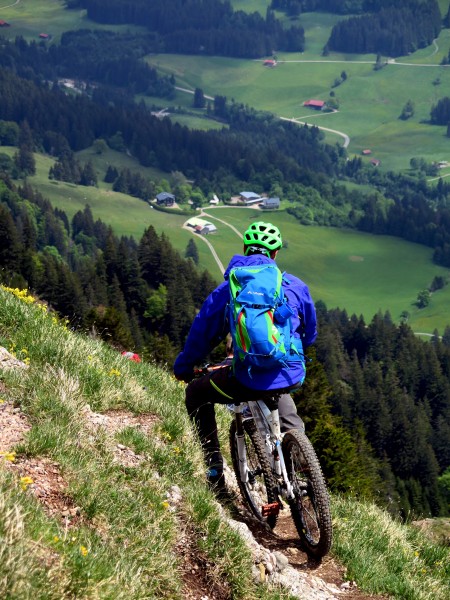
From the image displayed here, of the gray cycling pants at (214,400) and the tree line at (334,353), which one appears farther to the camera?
the tree line at (334,353)

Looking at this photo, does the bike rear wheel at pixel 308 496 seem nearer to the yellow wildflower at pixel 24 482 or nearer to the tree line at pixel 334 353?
the yellow wildflower at pixel 24 482

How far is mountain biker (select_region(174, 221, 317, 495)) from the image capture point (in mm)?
11094

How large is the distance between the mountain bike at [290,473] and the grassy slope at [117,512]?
0.75 meters

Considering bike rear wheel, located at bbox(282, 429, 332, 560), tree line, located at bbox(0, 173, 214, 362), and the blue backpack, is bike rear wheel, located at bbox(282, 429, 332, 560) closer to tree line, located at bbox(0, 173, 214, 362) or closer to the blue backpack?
the blue backpack

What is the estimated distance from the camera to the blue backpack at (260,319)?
10.7m

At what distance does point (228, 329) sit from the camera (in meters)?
11.7

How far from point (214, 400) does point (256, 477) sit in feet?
5.96

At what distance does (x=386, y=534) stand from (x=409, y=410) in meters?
159

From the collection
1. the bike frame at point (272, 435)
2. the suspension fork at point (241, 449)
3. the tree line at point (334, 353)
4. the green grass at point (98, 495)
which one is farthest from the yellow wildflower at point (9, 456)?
the tree line at point (334, 353)

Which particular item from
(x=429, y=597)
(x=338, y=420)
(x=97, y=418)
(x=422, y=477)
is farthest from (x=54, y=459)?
(x=422, y=477)

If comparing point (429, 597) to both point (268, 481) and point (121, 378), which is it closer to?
point (268, 481)

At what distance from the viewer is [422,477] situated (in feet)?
484

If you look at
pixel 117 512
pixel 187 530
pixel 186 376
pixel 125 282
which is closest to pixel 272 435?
pixel 186 376

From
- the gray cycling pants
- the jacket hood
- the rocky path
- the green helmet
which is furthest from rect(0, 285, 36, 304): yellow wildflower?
the jacket hood
